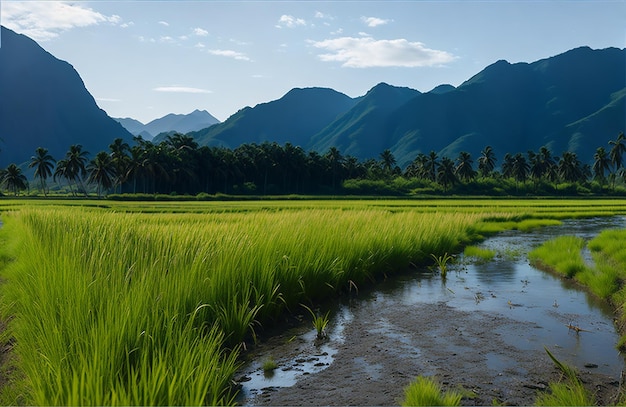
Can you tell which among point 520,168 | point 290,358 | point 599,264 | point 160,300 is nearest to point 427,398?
point 290,358

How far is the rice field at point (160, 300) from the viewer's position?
17.6ft

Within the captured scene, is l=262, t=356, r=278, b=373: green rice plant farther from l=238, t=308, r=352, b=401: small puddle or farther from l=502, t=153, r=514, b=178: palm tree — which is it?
l=502, t=153, r=514, b=178: palm tree

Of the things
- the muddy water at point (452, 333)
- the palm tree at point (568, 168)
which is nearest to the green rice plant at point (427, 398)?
the muddy water at point (452, 333)

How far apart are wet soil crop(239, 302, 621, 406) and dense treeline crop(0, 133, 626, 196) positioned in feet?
294

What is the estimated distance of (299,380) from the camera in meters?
7.65

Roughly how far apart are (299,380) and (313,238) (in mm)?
7181

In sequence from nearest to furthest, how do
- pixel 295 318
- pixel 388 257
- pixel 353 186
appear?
pixel 295 318 < pixel 388 257 < pixel 353 186

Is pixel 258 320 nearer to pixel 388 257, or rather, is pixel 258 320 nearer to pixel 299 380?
pixel 299 380

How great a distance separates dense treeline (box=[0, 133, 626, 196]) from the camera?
328ft

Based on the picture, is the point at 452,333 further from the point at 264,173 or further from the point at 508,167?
the point at 508,167

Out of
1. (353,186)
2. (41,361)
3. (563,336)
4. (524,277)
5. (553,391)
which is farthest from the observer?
(353,186)

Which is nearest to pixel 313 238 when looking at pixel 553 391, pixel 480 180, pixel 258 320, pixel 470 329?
pixel 258 320

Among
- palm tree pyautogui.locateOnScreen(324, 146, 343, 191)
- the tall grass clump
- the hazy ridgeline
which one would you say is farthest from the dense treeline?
the hazy ridgeline

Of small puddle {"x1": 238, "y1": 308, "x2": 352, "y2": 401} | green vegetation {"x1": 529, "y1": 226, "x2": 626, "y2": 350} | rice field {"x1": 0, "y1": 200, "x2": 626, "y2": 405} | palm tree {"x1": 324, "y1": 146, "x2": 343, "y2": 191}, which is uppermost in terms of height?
palm tree {"x1": 324, "y1": 146, "x2": 343, "y2": 191}
